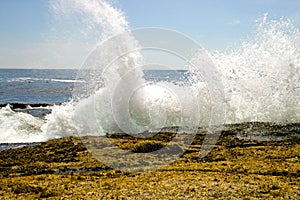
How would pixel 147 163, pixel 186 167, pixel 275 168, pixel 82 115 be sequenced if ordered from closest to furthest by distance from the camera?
pixel 275 168
pixel 186 167
pixel 147 163
pixel 82 115

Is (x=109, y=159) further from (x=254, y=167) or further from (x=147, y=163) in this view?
(x=254, y=167)

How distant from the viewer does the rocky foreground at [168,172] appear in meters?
A: 10.3

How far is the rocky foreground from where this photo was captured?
1032cm

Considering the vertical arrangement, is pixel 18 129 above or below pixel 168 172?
above

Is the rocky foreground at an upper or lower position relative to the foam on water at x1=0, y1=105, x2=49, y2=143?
lower

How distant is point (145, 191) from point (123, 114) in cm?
1391

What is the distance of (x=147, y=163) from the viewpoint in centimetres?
1404

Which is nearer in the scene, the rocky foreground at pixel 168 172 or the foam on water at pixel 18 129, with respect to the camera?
the rocky foreground at pixel 168 172

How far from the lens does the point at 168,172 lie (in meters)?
12.6

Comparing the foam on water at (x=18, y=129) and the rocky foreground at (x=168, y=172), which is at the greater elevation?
the foam on water at (x=18, y=129)

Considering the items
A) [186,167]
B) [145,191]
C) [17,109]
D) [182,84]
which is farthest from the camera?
[17,109]

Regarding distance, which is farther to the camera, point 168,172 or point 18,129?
point 18,129

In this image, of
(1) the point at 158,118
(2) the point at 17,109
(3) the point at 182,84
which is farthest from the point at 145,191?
(2) the point at 17,109

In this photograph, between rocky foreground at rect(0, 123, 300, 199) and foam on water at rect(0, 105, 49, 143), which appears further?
foam on water at rect(0, 105, 49, 143)
